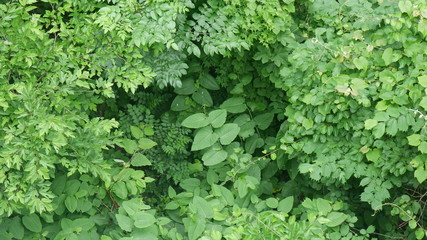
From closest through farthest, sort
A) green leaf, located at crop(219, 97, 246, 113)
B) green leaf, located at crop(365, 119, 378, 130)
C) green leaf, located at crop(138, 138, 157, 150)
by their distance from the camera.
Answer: green leaf, located at crop(365, 119, 378, 130), green leaf, located at crop(138, 138, 157, 150), green leaf, located at crop(219, 97, 246, 113)

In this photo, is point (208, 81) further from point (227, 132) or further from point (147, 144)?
point (147, 144)

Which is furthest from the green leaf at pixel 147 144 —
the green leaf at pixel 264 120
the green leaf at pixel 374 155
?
the green leaf at pixel 374 155

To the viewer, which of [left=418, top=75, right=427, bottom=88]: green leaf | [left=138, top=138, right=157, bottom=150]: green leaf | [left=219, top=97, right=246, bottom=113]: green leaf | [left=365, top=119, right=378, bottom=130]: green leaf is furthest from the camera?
[left=219, top=97, right=246, bottom=113]: green leaf

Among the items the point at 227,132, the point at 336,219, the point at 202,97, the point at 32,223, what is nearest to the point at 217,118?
the point at 227,132

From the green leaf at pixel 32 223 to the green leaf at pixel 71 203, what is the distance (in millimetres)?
207

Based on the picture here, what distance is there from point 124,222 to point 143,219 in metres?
0.13

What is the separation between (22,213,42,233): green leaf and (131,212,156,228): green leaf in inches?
24.6

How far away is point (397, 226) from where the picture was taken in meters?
4.17

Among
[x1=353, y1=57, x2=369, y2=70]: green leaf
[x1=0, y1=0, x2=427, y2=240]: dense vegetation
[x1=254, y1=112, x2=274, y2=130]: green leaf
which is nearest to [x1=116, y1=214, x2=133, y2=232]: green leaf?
[x1=0, y1=0, x2=427, y2=240]: dense vegetation

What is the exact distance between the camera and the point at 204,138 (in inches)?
171

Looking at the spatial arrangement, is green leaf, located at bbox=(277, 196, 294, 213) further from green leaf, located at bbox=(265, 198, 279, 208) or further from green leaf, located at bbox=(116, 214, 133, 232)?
green leaf, located at bbox=(116, 214, 133, 232)

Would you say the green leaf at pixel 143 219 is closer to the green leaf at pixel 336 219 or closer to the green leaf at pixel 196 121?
the green leaf at pixel 196 121

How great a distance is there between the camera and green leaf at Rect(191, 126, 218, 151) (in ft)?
14.1

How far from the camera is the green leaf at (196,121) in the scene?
Result: 14.3 ft
